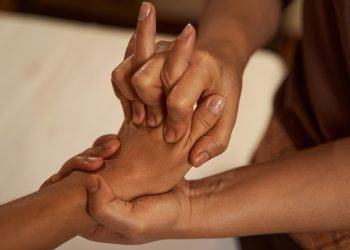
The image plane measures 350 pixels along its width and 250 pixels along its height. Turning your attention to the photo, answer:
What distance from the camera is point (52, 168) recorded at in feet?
3.71

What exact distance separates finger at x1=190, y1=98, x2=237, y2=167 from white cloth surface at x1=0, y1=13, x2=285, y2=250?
1.09 feet

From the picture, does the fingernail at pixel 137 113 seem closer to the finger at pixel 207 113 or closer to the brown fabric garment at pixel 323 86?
the finger at pixel 207 113

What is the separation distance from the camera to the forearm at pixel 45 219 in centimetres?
71

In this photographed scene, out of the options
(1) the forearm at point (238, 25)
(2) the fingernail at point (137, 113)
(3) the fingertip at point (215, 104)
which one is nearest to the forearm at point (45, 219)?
(2) the fingernail at point (137, 113)

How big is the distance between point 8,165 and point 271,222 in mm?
699

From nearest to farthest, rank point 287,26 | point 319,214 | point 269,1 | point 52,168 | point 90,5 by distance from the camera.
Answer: point 319,214, point 269,1, point 52,168, point 287,26, point 90,5

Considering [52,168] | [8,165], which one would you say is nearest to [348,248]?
[52,168]

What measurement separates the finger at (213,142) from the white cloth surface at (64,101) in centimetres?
33

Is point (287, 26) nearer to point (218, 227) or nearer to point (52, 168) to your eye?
point (52, 168)

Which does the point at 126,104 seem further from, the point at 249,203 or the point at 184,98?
the point at 249,203

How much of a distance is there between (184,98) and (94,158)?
214 mm

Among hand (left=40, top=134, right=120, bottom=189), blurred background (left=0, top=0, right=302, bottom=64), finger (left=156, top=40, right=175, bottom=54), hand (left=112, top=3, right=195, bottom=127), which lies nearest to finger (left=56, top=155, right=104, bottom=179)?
hand (left=40, top=134, right=120, bottom=189)

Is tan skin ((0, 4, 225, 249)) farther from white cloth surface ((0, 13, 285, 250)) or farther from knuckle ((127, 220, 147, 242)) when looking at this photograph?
white cloth surface ((0, 13, 285, 250))

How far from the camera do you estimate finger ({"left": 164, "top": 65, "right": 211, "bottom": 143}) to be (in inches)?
25.7
